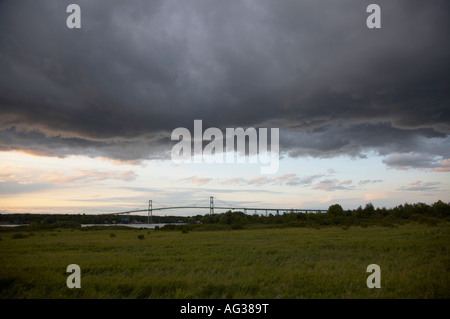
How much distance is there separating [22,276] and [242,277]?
699 cm

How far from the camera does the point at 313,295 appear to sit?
286 inches

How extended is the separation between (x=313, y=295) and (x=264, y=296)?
1342 millimetres

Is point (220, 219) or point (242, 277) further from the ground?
point (242, 277)
